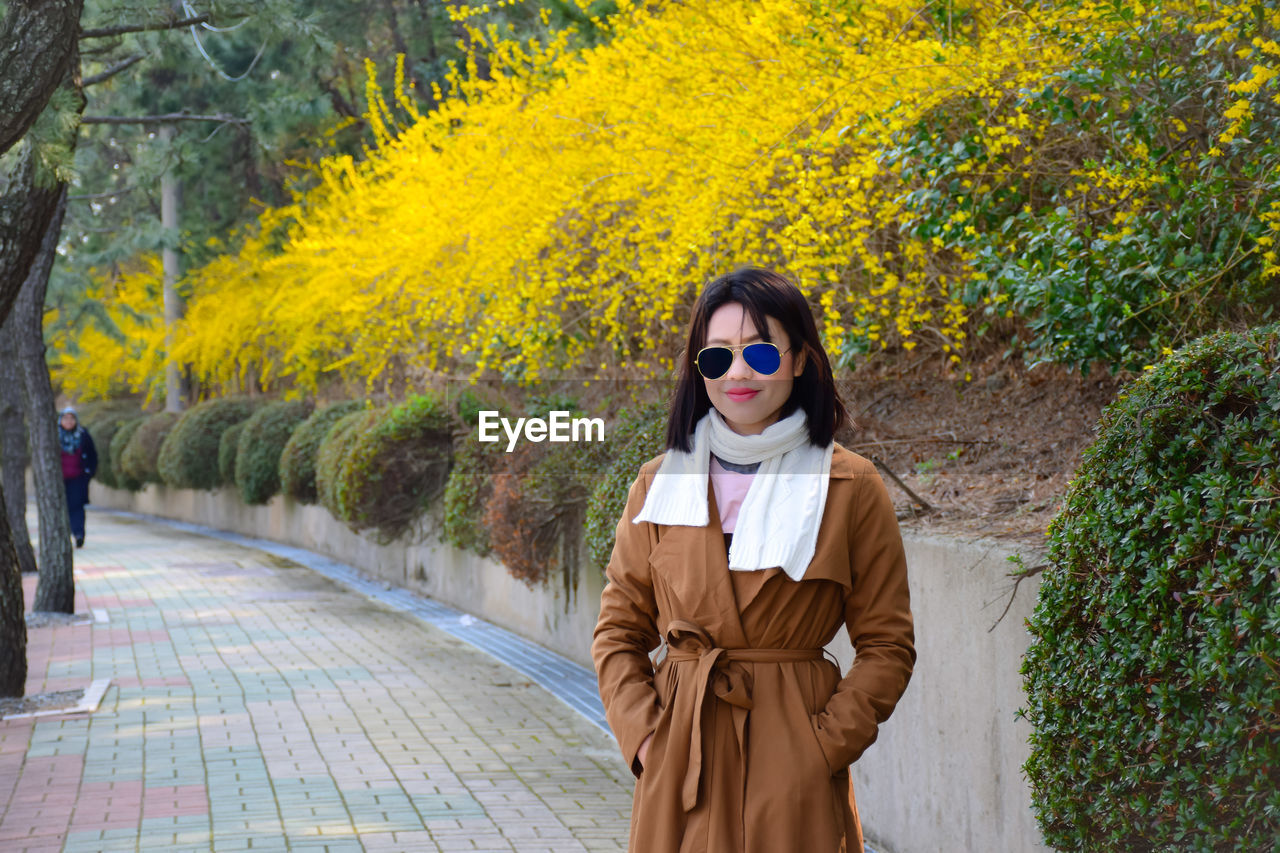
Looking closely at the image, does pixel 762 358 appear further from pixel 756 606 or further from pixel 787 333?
pixel 756 606

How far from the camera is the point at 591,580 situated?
9062 mm

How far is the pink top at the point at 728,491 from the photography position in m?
2.78

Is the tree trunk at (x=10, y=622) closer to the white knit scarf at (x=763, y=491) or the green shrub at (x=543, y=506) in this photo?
the green shrub at (x=543, y=506)

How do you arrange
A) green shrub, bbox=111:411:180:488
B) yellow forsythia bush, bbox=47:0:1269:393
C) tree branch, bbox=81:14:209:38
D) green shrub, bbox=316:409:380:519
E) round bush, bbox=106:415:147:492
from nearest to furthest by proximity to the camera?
yellow forsythia bush, bbox=47:0:1269:393, tree branch, bbox=81:14:209:38, green shrub, bbox=316:409:380:519, green shrub, bbox=111:411:180:488, round bush, bbox=106:415:147:492

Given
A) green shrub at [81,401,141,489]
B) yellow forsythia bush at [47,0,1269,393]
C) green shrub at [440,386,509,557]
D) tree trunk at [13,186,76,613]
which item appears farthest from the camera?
green shrub at [81,401,141,489]

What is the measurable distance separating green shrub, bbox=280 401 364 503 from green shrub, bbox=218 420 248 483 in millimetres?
3682

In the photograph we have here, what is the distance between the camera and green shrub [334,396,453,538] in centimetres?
1275

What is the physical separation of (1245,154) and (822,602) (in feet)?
10.7

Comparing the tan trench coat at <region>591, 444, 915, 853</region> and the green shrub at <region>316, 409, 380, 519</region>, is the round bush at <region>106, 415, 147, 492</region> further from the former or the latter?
the tan trench coat at <region>591, 444, 915, 853</region>

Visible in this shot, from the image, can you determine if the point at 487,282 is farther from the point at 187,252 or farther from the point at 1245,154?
the point at 187,252

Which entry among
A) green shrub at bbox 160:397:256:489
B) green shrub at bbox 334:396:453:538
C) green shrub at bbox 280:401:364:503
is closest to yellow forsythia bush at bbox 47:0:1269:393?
green shrub at bbox 334:396:453:538

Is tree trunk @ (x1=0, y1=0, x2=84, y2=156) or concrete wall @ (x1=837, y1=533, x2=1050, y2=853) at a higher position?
tree trunk @ (x1=0, y1=0, x2=84, y2=156)

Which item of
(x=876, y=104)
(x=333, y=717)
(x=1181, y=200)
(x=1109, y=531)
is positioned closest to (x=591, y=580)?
(x=333, y=717)

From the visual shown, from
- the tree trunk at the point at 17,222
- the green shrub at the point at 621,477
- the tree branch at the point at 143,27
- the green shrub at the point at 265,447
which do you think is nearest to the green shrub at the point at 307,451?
the green shrub at the point at 265,447
